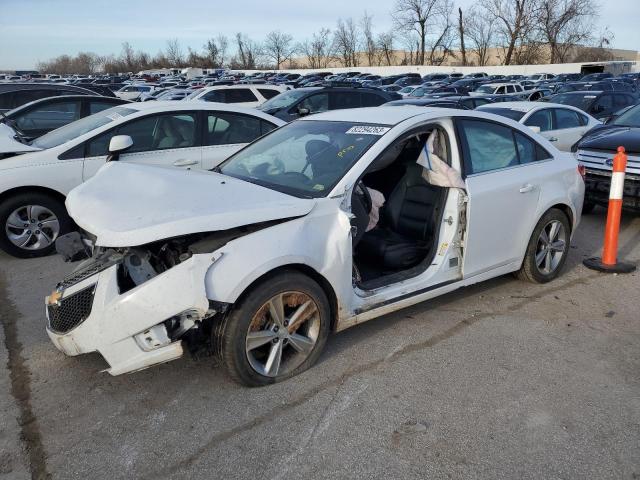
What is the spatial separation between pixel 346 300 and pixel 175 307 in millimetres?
1138

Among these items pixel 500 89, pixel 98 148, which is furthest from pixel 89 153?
pixel 500 89

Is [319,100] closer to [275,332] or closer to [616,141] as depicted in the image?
[616,141]

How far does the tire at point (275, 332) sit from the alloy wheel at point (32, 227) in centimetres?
383

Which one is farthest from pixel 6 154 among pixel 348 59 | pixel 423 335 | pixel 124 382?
pixel 348 59

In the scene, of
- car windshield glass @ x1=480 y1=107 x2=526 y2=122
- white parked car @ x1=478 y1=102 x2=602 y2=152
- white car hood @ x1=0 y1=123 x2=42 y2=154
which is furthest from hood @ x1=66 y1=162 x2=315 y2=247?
white parked car @ x1=478 y1=102 x2=602 y2=152

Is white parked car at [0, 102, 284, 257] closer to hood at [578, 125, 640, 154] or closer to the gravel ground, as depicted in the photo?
the gravel ground

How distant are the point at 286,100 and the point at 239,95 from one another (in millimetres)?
2480

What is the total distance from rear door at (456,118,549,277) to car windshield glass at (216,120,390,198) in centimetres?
Result: 88

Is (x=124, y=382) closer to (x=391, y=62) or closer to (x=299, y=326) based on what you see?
→ (x=299, y=326)

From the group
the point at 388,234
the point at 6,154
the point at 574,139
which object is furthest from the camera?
the point at 574,139

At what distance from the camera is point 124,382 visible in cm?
342

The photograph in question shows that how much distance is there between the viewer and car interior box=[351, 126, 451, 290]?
407 centimetres

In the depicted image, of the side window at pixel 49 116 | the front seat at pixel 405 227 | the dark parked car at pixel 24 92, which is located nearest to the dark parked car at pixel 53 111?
the side window at pixel 49 116

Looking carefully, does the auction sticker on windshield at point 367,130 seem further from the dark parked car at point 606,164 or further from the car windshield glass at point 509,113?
the car windshield glass at point 509,113
